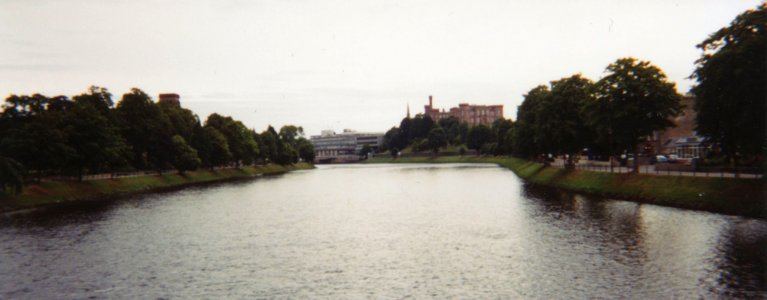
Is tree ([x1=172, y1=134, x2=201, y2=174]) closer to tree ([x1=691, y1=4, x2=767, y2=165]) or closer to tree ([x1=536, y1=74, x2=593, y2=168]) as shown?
tree ([x1=536, y1=74, x2=593, y2=168])

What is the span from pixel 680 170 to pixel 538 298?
163ft

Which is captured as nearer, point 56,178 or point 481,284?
point 481,284

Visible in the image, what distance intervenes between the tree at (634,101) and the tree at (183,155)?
88.1 m

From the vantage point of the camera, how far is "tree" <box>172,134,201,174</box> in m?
120

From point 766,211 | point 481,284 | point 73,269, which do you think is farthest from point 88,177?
point 766,211

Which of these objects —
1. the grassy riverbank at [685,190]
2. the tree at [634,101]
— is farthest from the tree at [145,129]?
the tree at [634,101]

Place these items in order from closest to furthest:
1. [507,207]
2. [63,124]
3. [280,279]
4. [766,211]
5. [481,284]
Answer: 1. [481,284]
2. [280,279]
3. [766,211]
4. [507,207]
5. [63,124]

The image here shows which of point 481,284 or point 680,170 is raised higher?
point 680,170

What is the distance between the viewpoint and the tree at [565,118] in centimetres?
9144

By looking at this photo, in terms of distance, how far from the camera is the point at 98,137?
86.9m

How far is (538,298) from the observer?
24.8 m

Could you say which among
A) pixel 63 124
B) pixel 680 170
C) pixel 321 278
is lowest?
pixel 321 278

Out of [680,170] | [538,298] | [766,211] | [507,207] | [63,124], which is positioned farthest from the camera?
[63,124]

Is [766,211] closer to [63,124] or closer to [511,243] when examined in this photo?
[511,243]
